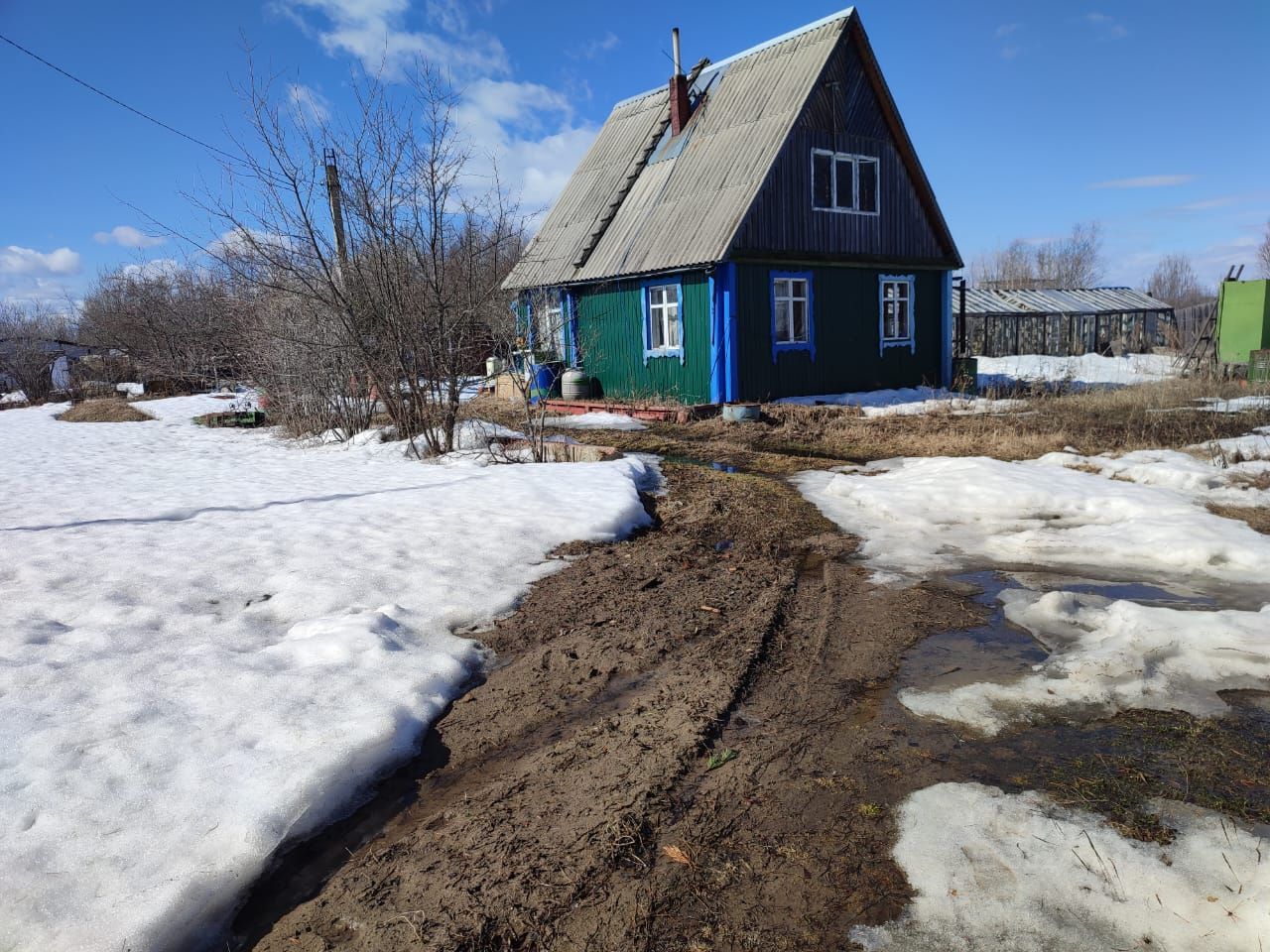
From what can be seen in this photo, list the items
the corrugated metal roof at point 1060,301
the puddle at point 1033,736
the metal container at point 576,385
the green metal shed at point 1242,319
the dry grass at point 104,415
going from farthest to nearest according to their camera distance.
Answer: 1. the corrugated metal roof at point 1060,301
2. the dry grass at point 104,415
3. the green metal shed at point 1242,319
4. the metal container at point 576,385
5. the puddle at point 1033,736

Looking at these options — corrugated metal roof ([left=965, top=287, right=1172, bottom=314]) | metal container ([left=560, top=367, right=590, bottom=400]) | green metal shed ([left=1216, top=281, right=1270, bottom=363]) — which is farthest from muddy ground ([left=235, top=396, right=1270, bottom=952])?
corrugated metal roof ([left=965, top=287, right=1172, bottom=314])

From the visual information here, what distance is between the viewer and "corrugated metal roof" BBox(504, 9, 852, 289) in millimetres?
14625

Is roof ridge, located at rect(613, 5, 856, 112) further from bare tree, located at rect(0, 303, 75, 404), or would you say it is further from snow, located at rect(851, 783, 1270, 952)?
bare tree, located at rect(0, 303, 75, 404)

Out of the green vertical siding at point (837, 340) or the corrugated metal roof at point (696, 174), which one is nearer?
the corrugated metal roof at point (696, 174)

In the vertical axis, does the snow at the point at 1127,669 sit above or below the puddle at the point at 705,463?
below

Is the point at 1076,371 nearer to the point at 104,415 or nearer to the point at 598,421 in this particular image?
the point at 598,421

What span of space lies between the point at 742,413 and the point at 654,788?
35.1 feet

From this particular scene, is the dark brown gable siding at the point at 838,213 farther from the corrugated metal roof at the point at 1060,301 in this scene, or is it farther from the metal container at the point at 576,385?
the corrugated metal roof at the point at 1060,301

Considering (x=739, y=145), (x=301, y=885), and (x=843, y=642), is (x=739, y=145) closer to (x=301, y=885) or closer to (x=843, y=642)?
(x=843, y=642)

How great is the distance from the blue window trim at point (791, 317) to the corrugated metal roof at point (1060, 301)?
A: 18383 millimetres

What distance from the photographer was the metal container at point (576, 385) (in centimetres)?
1728

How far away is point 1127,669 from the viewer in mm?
3643

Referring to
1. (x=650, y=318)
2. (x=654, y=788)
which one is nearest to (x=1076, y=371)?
(x=650, y=318)

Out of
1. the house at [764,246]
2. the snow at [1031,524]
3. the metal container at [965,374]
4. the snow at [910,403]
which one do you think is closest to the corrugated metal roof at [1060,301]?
the metal container at [965,374]
